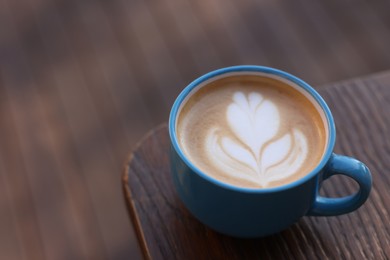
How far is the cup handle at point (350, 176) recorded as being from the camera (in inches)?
17.3

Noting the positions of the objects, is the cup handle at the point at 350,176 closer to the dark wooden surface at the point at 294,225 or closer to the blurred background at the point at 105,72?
the dark wooden surface at the point at 294,225

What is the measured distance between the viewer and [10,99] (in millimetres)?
1149

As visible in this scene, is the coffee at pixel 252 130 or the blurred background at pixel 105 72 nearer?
the coffee at pixel 252 130

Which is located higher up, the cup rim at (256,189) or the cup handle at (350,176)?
the cup rim at (256,189)

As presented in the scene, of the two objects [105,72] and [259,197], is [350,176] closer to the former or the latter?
[259,197]

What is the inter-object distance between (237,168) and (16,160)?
28.2 inches

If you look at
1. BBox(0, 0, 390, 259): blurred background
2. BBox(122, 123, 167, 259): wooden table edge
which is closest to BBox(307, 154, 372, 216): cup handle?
BBox(122, 123, 167, 259): wooden table edge

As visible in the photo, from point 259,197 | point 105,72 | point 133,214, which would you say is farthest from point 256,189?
point 105,72

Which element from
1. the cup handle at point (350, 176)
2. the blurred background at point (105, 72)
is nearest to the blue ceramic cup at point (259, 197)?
the cup handle at point (350, 176)

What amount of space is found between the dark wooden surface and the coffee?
7cm

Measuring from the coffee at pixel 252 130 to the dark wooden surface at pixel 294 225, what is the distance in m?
0.07

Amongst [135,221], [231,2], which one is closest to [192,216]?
[135,221]

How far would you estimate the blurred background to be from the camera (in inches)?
40.1

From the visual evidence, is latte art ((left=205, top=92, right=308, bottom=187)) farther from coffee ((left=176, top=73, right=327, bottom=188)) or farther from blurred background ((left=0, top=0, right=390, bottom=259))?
blurred background ((left=0, top=0, right=390, bottom=259))
